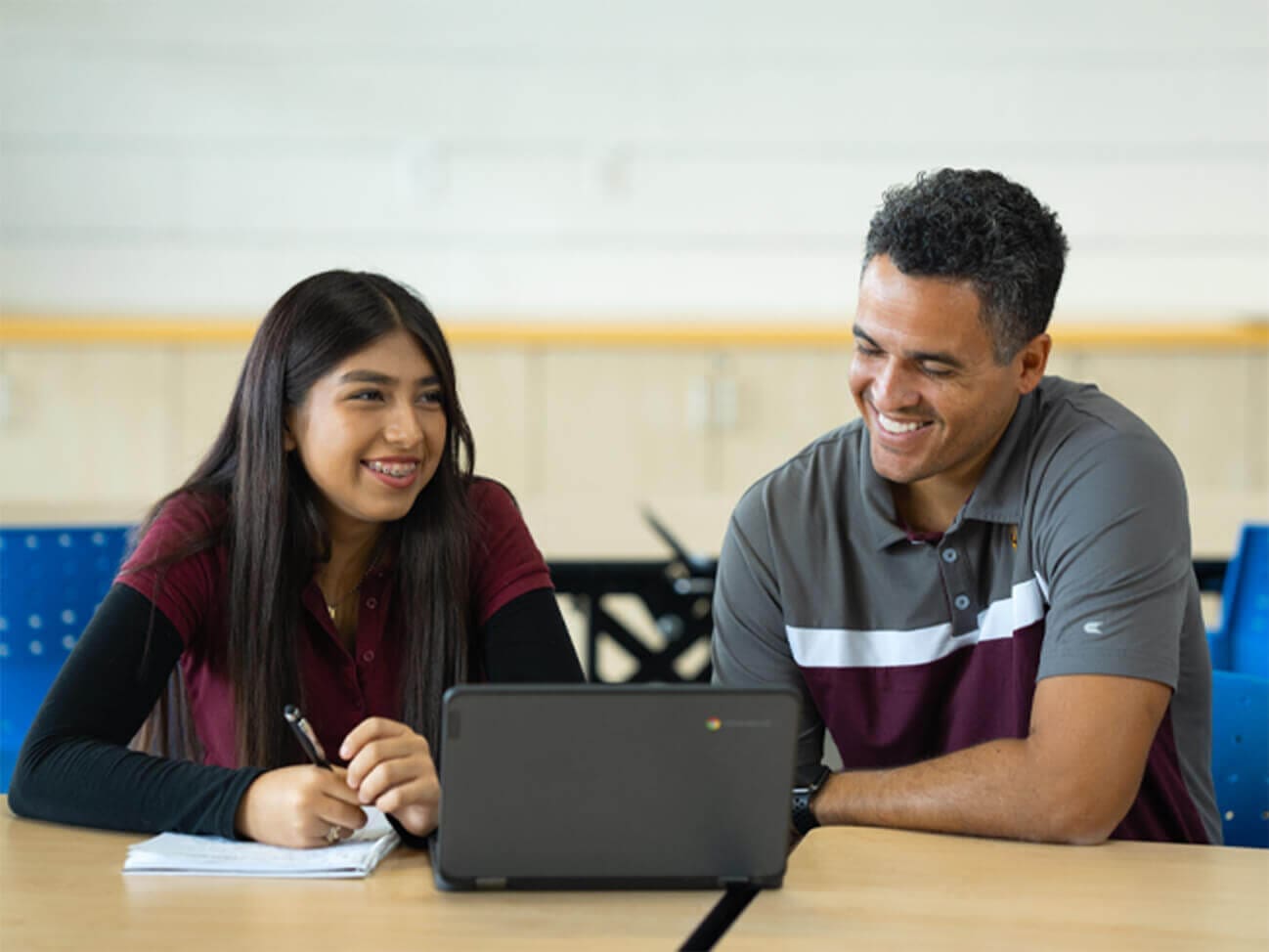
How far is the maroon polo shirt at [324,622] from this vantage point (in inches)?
72.9

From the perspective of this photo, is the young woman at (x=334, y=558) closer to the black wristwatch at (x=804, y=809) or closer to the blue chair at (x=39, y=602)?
the black wristwatch at (x=804, y=809)

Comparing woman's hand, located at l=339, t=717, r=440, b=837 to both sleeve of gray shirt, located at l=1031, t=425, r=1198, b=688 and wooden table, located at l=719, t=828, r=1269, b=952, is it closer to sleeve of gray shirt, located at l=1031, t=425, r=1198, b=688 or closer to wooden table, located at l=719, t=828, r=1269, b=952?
wooden table, located at l=719, t=828, r=1269, b=952

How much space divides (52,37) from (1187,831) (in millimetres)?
5255

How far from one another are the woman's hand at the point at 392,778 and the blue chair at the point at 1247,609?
1827mm

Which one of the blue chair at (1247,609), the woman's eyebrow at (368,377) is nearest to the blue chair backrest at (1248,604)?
the blue chair at (1247,609)

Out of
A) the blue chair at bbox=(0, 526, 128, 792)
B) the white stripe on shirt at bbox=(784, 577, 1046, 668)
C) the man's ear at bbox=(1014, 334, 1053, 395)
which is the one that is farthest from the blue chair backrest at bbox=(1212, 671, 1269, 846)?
the blue chair at bbox=(0, 526, 128, 792)

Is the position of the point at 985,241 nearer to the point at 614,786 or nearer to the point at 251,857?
the point at 614,786

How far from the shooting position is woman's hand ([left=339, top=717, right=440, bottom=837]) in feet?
4.62

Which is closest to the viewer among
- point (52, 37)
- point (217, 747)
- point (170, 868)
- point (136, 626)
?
point (170, 868)

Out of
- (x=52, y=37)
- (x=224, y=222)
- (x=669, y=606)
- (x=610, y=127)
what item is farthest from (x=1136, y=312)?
(x=52, y=37)

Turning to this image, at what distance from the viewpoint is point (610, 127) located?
5.82m

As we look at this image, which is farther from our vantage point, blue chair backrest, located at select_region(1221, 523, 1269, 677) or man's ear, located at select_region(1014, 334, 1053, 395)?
blue chair backrest, located at select_region(1221, 523, 1269, 677)

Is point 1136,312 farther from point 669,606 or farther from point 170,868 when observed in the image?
point 170,868

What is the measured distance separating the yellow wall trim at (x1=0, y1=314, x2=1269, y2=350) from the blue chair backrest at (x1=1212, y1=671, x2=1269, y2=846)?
12.4 feet
